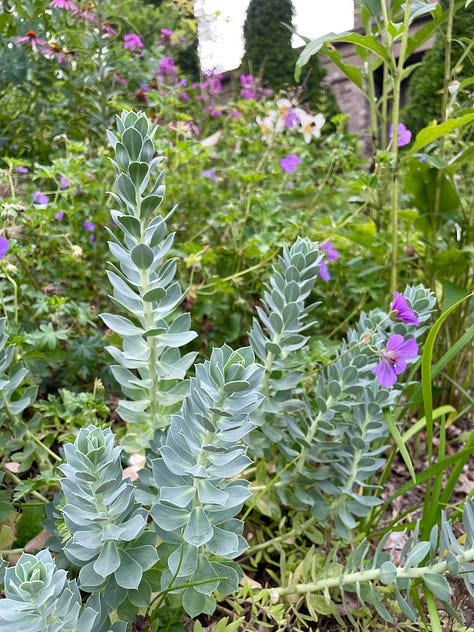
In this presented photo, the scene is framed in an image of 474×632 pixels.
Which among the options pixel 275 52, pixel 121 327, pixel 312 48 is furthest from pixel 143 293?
pixel 275 52

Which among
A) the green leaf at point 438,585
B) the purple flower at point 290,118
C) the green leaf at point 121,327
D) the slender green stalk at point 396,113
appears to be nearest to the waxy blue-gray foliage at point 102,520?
the green leaf at point 121,327

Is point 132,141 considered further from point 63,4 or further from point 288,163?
point 63,4

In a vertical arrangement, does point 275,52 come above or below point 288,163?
above

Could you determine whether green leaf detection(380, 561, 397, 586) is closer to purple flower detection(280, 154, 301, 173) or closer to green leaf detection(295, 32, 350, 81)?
green leaf detection(295, 32, 350, 81)

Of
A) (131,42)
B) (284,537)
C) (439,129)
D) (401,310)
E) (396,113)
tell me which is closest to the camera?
(401,310)

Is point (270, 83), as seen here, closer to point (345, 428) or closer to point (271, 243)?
point (271, 243)

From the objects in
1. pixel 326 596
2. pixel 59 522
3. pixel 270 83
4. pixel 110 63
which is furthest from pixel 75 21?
pixel 270 83

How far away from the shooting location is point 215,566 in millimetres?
785

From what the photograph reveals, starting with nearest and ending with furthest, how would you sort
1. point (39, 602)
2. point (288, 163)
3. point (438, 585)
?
point (39, 602), point (438, 585), point (288, 163)

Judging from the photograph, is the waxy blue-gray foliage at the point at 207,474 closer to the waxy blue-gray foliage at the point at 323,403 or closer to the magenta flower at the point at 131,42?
the waxy blue-gray foliage at the point at 323,403

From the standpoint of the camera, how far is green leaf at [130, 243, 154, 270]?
0.77 meters

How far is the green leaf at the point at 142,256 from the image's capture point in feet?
2.53

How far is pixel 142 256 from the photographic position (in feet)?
2.57

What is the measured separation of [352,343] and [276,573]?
21.4 inches
